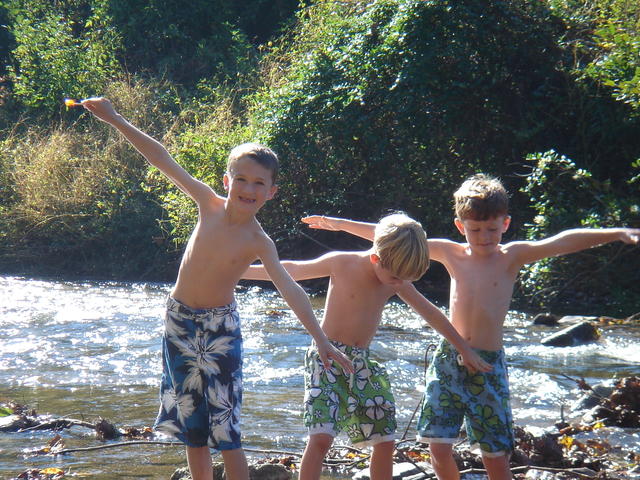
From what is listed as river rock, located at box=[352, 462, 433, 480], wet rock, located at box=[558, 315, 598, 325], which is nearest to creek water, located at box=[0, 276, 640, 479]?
wet rock, located at box=[558, 315, 598, 325]

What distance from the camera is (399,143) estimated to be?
13172 millimetres

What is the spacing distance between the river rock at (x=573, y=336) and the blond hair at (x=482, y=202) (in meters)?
5.72

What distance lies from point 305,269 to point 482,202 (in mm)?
836

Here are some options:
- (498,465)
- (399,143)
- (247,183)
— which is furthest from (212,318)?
(399,143)

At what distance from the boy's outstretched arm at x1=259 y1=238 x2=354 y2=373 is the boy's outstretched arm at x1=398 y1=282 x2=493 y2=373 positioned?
478 millimetres

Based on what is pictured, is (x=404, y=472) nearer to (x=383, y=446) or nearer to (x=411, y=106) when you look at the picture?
(x=383, y=446)

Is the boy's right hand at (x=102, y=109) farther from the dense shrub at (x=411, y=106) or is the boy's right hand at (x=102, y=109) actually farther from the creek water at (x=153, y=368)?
the dense shrub at (x=411, y=106)

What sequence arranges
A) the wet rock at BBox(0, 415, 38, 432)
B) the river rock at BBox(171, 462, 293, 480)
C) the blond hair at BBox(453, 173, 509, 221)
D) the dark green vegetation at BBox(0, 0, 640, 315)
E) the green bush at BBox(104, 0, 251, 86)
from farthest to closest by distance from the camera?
the green bush at BBox(104, 0, 251, 86) < the dark green vegetation at BBox(0, 0, 640, 315) < the wet rock at BBox(0, 415, 38, 432) < the river rock at BBox(171, 462, 293, 480) < the blond hair at BBox(453, 173, 509, 221)

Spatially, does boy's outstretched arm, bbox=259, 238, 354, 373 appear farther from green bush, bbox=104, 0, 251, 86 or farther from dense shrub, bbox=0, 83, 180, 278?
green bush, bbox=104, 0, 251, 86

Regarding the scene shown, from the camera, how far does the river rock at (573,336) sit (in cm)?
934

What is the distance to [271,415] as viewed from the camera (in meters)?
6.46

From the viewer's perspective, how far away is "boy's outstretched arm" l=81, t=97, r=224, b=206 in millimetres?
3875

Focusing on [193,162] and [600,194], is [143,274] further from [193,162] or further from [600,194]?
[600,194]

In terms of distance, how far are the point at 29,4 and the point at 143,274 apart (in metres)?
11.2
